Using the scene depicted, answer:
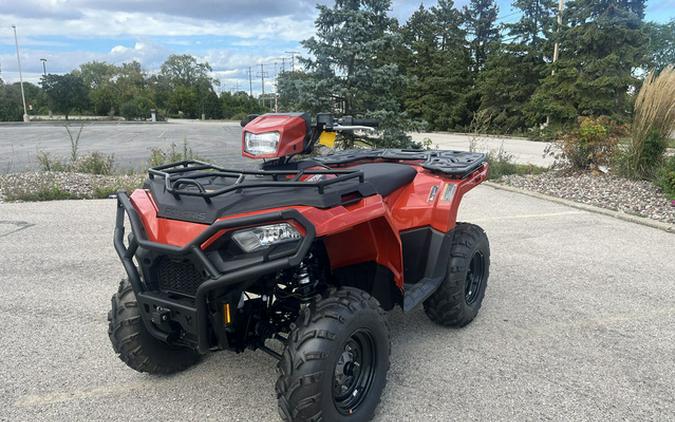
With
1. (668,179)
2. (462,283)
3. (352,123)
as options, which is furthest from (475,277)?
(668,179)

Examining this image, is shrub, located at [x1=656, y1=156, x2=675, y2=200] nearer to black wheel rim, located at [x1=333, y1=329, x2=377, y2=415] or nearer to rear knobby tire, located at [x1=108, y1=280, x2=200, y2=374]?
black wheel rim, located at [x1=333, y1=329, x2=377, y2=415]

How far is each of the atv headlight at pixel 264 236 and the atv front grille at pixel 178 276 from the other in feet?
0.88

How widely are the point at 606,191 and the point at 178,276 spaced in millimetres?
8201

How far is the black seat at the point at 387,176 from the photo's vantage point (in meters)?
2.86

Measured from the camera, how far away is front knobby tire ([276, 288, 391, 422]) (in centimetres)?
209

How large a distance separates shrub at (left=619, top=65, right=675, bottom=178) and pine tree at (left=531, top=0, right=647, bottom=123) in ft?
57.6

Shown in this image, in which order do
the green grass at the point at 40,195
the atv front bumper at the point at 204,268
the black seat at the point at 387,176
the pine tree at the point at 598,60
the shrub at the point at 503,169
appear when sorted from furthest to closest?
the pine tree at the point at 598,60 → the shrub at the point at 503,169 → the green grass at the point at 40,195 → the black seat at the point at 387,176 → the atv front bumper at the point at 204,268

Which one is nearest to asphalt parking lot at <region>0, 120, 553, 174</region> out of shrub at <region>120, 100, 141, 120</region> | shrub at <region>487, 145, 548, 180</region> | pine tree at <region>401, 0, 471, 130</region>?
shrub at <region>487, 145, 548, 180</region>

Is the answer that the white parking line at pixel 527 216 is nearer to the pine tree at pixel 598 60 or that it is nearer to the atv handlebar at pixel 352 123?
the atv handlebar at pixel 352 123

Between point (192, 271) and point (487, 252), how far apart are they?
7.75 feet

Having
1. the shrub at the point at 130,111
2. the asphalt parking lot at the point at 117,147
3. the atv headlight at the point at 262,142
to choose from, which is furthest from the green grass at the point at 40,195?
the shrub at the point at 130,111

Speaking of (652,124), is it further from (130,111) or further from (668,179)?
(130,111)

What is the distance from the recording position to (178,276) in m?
2.25

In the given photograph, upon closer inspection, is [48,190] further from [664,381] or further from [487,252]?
[664,381]
